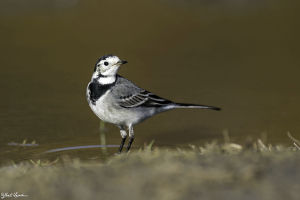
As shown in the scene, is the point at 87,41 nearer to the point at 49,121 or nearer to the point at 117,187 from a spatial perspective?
the point at 49,121

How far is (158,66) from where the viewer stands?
13656 millimetres

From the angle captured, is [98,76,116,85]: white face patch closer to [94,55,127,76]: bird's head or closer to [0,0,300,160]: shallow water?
[94,55,127,76]: bird's head

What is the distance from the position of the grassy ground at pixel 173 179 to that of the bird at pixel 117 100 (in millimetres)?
1995

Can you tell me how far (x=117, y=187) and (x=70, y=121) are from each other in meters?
5.06

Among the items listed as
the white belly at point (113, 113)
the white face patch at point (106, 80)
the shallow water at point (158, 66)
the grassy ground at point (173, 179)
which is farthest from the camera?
the shallow water at point (158, 66)

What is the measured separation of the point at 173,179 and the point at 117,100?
3107mm

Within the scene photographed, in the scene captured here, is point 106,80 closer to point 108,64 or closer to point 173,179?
point 108,64

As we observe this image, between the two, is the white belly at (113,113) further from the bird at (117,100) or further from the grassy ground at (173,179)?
the grassy ground at (173,179)

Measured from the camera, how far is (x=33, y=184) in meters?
5.62

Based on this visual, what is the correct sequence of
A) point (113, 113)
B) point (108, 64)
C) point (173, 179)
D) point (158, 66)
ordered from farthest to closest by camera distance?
point (158, 66) → point (108, 64) → point (113, 113) → point (173, 179)

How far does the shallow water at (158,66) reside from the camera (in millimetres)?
9836

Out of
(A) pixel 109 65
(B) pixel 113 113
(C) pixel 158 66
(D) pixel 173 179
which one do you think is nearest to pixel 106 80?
(A) pixel 109 65

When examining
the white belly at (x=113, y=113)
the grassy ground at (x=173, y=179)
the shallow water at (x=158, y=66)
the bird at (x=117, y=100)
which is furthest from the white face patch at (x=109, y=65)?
the grassy ground at (x=173, y=179)

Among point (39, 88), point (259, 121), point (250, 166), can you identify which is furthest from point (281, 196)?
point (39, 88)
